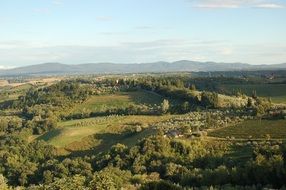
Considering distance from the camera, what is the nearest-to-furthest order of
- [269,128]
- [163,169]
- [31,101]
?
[163,169] → [269,128] → [31,101]

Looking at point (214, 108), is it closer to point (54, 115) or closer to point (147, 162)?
point (54, 115)

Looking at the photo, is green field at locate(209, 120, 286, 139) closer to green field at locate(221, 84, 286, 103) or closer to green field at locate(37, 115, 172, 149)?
green field at locate(37, 115, 172, 149)

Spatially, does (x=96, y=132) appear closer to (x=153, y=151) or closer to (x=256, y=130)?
(x=153, y=151)

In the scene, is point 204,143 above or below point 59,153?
above

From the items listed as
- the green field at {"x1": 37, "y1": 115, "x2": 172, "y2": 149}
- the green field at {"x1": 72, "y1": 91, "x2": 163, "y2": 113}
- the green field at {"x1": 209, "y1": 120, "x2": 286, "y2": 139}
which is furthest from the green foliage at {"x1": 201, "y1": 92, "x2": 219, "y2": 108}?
the green field at {"x1": 209, "y1": 120, "x2": 286, "y2": 139}

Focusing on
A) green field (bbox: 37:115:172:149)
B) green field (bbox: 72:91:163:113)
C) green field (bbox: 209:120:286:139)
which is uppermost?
green field (bbox: 209:120:286:139)

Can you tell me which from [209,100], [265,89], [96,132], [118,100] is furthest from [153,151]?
[265,89]

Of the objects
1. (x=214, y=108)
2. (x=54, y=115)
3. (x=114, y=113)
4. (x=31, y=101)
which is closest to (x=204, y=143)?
(x=214, y=108)
